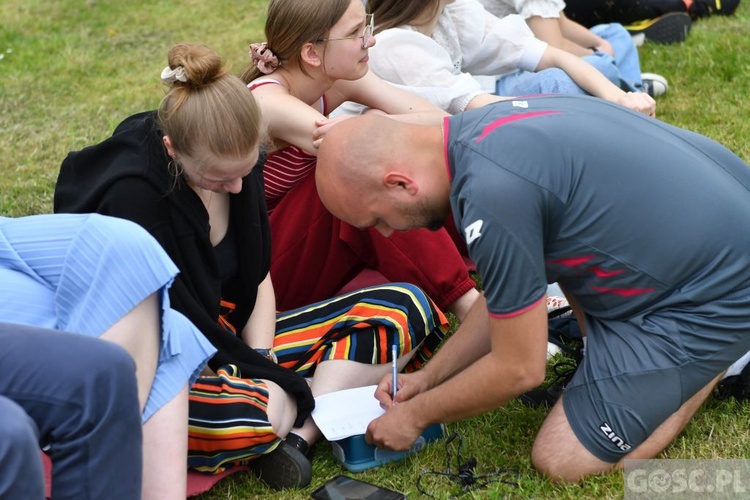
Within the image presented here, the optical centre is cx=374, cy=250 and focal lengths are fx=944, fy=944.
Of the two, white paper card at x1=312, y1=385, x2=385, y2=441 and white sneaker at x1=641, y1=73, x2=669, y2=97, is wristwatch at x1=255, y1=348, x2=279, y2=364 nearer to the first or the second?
white paper card at x1=312, y1=385, x2=385, y2=441

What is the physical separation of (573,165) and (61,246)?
4.10 ft

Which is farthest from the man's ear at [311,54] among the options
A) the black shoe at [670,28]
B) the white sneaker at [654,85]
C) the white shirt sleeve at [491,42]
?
the black shoe at [670,28]

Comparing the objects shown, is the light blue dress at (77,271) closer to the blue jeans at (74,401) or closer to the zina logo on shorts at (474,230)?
the blue jeans at (74,401)

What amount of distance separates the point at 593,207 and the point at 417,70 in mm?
1799

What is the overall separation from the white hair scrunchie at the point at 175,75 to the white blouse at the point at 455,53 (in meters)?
1.49

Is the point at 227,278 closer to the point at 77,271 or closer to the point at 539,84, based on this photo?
the point at 77,271

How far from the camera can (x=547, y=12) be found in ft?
17.0

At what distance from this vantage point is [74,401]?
196 centimetres

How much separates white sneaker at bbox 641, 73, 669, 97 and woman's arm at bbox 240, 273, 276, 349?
3165 millimetres

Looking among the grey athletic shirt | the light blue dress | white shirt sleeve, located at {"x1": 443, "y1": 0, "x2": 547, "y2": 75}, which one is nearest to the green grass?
the grey athletic shirt

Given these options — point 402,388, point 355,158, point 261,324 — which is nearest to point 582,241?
point 355,158

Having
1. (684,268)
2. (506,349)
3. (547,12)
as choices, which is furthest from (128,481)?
(547,12)

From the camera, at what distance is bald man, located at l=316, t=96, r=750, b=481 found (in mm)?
2277

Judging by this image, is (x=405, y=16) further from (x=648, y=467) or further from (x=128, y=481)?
(x=128, y=481)
